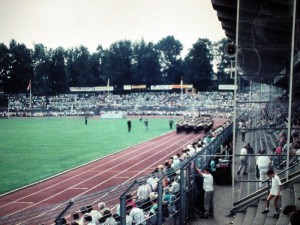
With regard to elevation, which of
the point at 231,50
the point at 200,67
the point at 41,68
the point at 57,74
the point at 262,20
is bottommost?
the point at 231,50

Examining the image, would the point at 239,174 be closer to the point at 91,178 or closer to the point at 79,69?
the point at 91,178

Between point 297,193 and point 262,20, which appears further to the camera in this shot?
point 262,20

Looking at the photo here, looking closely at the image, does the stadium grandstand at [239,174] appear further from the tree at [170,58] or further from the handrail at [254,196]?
the tree at [170,58]

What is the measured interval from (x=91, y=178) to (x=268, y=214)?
10450 millimetres

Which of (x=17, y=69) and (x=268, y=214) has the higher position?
(x=17, y=69)

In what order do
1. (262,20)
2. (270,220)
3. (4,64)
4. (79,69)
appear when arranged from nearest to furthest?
(270,220), (262,20), (4,64), (79,69)

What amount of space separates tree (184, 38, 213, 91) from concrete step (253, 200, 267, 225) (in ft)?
250

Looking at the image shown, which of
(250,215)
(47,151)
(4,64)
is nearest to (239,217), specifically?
(250,215)

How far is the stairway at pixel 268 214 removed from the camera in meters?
7.85

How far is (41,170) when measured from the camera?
19.4 metres

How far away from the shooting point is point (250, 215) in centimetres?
911

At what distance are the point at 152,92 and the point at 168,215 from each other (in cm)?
7784

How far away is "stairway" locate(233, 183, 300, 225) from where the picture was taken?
7847 millimetres

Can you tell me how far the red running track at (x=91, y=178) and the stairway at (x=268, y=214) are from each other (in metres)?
7.21
